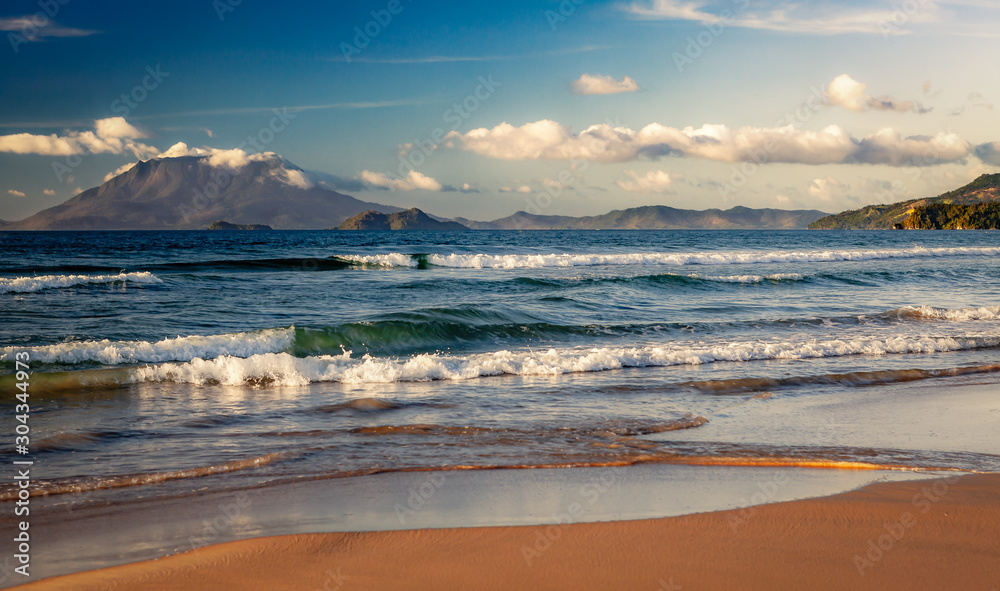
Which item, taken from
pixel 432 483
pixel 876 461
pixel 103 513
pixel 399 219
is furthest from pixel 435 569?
pixel 399 219

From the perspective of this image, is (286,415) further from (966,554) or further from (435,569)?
(966,554)

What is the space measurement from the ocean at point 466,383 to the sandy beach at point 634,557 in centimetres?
128

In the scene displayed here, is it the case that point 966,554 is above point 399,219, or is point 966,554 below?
below

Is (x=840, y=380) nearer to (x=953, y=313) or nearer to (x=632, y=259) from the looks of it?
(x=953, y=313)

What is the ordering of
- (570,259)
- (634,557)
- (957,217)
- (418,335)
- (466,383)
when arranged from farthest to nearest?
(957,217), (570,259), (418,335), (466,383), (634,557)

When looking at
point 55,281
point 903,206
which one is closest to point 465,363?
point 55,281

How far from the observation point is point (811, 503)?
4.46 meters

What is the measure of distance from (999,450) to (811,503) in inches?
113

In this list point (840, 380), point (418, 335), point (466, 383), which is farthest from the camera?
point (418, 335)

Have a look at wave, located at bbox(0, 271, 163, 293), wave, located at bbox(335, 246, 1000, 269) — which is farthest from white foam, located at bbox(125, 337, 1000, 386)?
wave, located at bbox(335, 246, 1000, 269)

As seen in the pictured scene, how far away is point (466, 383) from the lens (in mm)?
9258

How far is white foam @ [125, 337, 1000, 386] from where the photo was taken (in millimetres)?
9383

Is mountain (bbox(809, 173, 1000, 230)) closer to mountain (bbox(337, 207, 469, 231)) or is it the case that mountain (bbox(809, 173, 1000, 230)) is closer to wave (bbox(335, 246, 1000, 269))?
mountain (bbox(337, 207, 469, 231))

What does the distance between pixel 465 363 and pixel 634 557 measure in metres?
6.69
